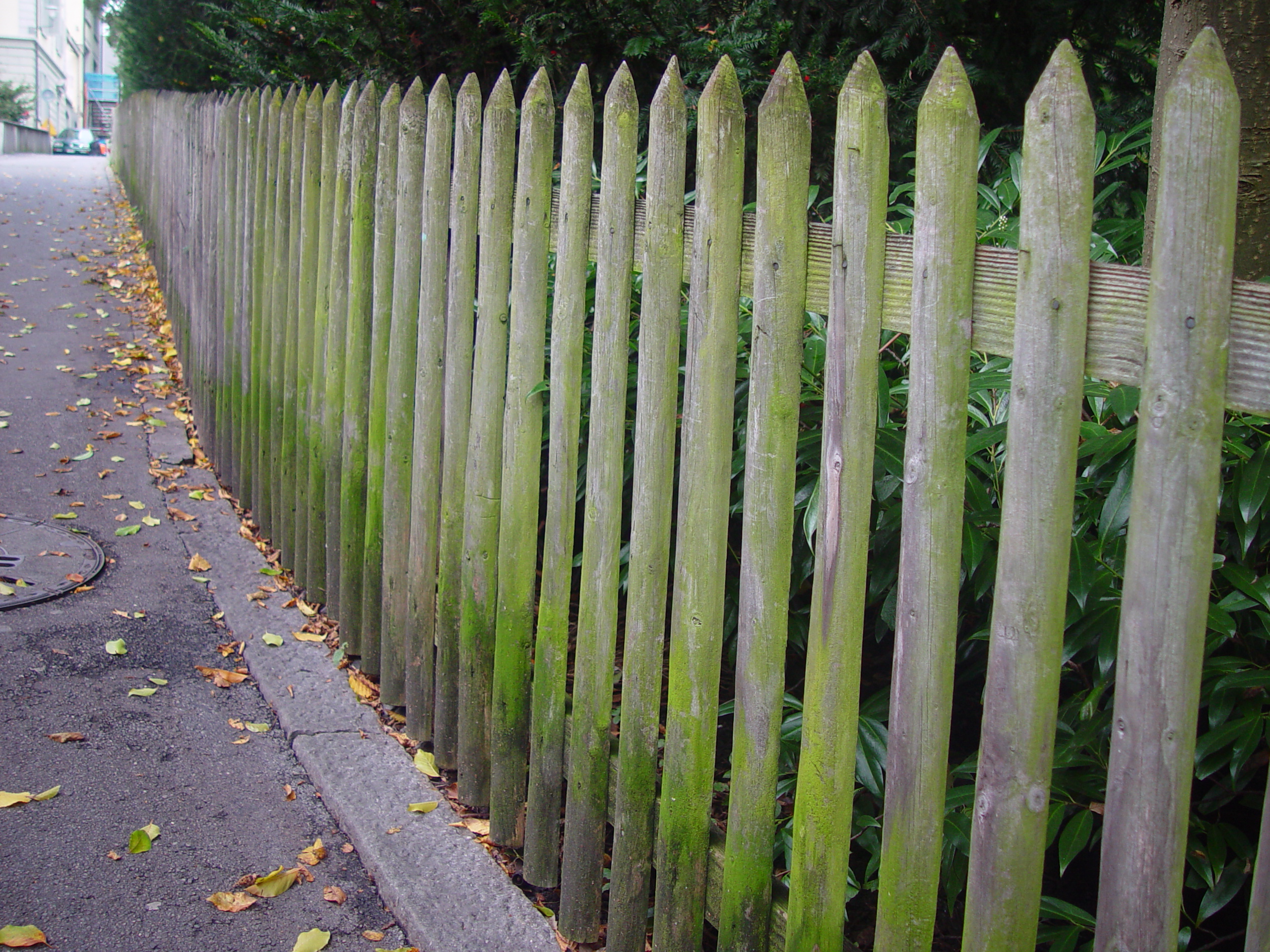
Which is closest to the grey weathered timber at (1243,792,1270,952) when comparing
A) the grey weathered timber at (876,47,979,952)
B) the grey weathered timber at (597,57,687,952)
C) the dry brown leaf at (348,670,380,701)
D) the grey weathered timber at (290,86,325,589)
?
the grey weathered timber at (876,47,979,952)

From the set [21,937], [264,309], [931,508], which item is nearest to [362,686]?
[21,937]

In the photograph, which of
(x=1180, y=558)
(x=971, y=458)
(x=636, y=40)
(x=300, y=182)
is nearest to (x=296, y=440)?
(x=300, y=182)

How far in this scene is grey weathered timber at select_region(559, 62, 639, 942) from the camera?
7.13 ft

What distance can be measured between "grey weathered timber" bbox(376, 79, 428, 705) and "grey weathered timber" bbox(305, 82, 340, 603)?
47 centimetres

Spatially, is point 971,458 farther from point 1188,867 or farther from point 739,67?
point 739,67

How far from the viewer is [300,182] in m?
3.97

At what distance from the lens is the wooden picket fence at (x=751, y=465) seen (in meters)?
1.34

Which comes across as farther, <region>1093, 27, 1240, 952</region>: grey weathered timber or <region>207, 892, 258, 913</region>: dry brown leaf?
<region>207, 892, 258, 913</region>: dry brown leaf

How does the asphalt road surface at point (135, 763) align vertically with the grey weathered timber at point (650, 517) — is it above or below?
below

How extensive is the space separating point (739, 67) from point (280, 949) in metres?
2.80

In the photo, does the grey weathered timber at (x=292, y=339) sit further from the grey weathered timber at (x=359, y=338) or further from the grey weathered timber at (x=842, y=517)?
the grey weathered timber at (x=842, y=517)

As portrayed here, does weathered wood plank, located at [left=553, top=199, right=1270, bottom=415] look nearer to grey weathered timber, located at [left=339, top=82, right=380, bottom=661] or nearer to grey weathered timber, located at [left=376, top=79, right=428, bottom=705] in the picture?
grey weathered timber, located at [left=376, top=79, right=428, bottom=705]

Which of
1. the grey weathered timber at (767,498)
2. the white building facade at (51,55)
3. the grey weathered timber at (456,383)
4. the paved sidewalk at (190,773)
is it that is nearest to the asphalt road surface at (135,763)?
→ the paved sidewalk at (190,773)

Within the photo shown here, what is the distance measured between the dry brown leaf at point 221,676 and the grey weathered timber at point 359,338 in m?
0.41
